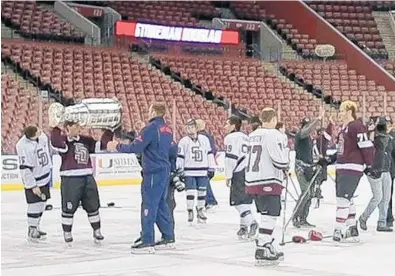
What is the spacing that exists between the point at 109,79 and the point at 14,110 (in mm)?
3831

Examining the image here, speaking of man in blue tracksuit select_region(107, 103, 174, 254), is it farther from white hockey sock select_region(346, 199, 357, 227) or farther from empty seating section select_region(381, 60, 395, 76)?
empty seating section select_region(381, 60, 395, 76)

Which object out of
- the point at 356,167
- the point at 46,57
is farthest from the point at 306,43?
the point at 356,167

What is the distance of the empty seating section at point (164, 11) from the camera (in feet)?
77.9

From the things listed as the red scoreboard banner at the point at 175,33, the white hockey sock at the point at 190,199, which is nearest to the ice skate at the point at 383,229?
the white hockey sock at the point at 190,199

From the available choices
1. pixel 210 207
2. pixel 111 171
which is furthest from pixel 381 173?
pixel 111 171

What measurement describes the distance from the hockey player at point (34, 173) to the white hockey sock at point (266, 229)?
7.89 feet

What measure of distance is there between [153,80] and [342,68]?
645cm

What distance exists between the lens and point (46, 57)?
1956 cm

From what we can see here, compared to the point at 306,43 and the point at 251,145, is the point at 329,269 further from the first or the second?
the point at 306,43

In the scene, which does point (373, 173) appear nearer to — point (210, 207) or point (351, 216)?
point (351, 216)

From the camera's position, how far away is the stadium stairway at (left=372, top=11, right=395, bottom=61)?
25.3 m

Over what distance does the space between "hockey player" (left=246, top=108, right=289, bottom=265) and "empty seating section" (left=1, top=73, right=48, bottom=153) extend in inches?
318

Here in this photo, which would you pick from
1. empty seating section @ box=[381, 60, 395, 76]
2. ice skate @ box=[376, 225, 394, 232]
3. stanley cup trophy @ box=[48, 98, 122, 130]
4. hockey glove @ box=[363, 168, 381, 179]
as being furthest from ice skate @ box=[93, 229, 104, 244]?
empty seating section @ box=[381, 60, 395, 76]

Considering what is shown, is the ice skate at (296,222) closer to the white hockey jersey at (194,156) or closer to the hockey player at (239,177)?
the hockey player at (239,177)
